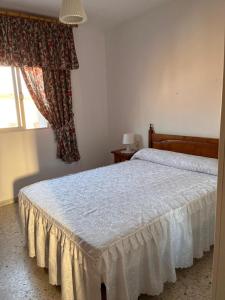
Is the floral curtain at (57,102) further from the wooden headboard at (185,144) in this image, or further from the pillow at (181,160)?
the wooden headboard at (185,144)

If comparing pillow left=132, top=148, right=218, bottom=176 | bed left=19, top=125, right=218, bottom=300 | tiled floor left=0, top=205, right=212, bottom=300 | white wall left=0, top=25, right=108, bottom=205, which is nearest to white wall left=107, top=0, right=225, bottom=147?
white wall left=0, top=25, right=108, bottom=205

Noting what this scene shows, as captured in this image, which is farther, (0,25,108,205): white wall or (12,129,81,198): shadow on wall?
(12,129,81,198): shadow on wall

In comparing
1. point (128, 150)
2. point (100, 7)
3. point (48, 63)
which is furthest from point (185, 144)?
point (48, 63)

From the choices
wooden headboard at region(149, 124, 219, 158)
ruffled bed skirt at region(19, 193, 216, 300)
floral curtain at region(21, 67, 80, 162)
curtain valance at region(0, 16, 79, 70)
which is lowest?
ruffled bed skirt at region(19, 193, 216, 300)

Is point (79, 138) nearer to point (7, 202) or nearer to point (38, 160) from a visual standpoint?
point (38, 160)

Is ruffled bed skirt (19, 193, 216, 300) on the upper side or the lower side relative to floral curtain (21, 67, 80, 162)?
lower

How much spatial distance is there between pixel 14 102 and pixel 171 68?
2.23 meters

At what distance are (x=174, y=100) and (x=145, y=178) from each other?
1.29 m

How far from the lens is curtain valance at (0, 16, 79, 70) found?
303cm

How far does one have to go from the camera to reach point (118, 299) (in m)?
1.48

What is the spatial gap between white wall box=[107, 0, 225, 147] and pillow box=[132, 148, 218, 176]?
0.38 metres

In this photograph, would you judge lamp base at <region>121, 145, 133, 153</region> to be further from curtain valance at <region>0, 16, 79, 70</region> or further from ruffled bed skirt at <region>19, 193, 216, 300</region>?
ruffled bed skirt at <region>19, 193, 216, 300</region>

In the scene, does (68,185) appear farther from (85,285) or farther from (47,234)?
(85,285)

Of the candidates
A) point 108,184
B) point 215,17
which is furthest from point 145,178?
point 215,17
